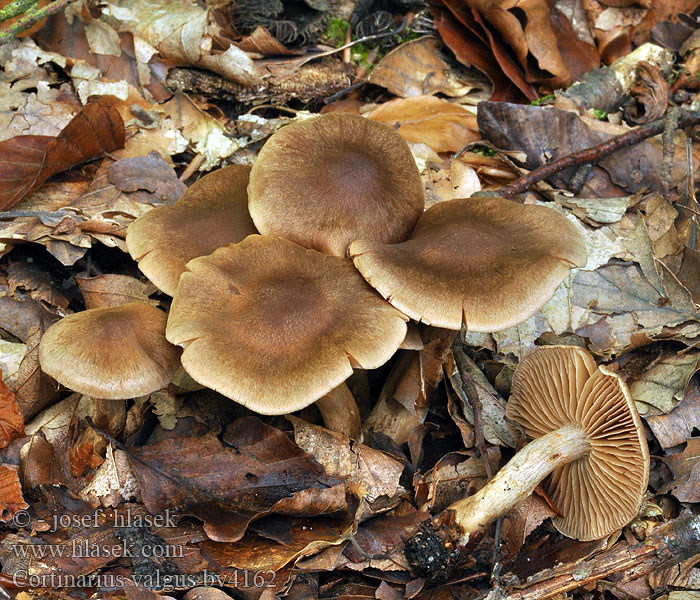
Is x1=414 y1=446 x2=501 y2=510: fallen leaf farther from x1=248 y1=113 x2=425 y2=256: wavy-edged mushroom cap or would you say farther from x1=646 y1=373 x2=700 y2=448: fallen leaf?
x1=248 y1=113 x2=425 y2=256: wavy-edged mushroom cap

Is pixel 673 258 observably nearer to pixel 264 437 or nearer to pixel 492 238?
pixel 492 238

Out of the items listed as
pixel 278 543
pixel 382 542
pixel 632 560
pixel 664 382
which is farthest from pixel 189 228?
pixel 664 382

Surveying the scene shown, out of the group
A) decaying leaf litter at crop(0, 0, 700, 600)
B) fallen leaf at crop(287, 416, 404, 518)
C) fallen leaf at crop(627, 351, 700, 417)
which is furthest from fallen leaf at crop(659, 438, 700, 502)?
fallen leaf at crop(287, 416, 404, 518)

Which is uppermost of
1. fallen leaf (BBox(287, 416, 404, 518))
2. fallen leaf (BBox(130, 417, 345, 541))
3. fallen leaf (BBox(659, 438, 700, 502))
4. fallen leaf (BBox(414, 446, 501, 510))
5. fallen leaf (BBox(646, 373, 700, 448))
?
fallen leaf (BBox(130, 417, 345, 541))

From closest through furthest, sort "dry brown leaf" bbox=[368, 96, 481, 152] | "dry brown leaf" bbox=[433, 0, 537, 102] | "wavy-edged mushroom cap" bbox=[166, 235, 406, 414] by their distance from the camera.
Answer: "wavy-edged mushroom cap" bbox=[166, 235, 406, 414] < "dry brown leaf" bbox=[368, 96, 481, 152] < "dry brown leaf" bbox=[433, 0, 537, 102]

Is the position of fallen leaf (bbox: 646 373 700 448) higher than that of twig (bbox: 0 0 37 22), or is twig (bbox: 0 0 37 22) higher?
twig (bbox: 0 0 37 22)

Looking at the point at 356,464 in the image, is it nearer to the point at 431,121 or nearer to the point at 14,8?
the point at 431,121
